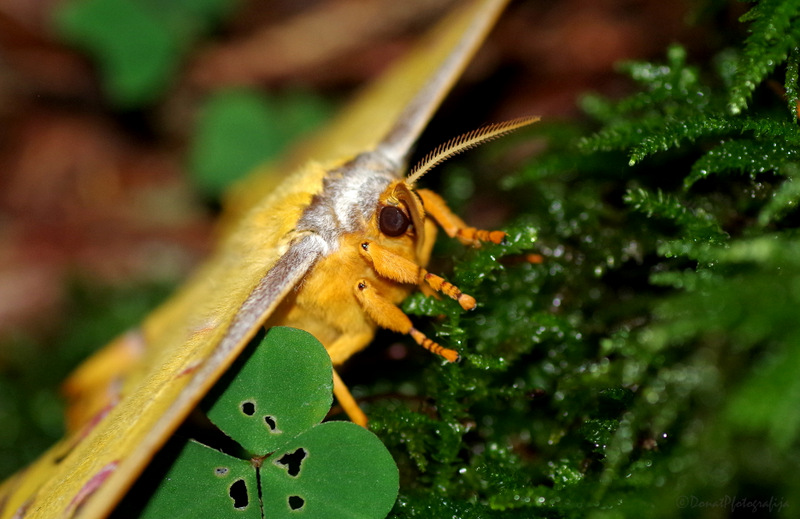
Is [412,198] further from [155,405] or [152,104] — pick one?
[152,104]

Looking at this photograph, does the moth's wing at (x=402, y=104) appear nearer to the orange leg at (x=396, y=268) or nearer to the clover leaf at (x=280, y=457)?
the orange leg at (x=396, y=268)

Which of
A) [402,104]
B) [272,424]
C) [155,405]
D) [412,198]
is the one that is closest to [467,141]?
[412,198]

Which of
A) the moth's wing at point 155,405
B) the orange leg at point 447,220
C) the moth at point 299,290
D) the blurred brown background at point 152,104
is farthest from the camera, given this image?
the blurred brown background at point 152,104

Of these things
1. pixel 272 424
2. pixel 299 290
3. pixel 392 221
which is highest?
pixel 392 221

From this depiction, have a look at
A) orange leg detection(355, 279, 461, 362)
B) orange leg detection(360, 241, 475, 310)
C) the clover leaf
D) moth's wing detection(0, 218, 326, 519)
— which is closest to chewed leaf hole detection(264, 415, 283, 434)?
the clover leaf

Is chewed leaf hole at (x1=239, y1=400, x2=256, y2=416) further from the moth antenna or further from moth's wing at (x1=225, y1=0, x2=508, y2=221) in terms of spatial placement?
moth's wing at (x1=225, y1=0, x2=508, y2=221)

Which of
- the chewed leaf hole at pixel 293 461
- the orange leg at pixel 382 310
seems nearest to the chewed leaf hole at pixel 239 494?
the chewed leaf hole at pixel 293 461
